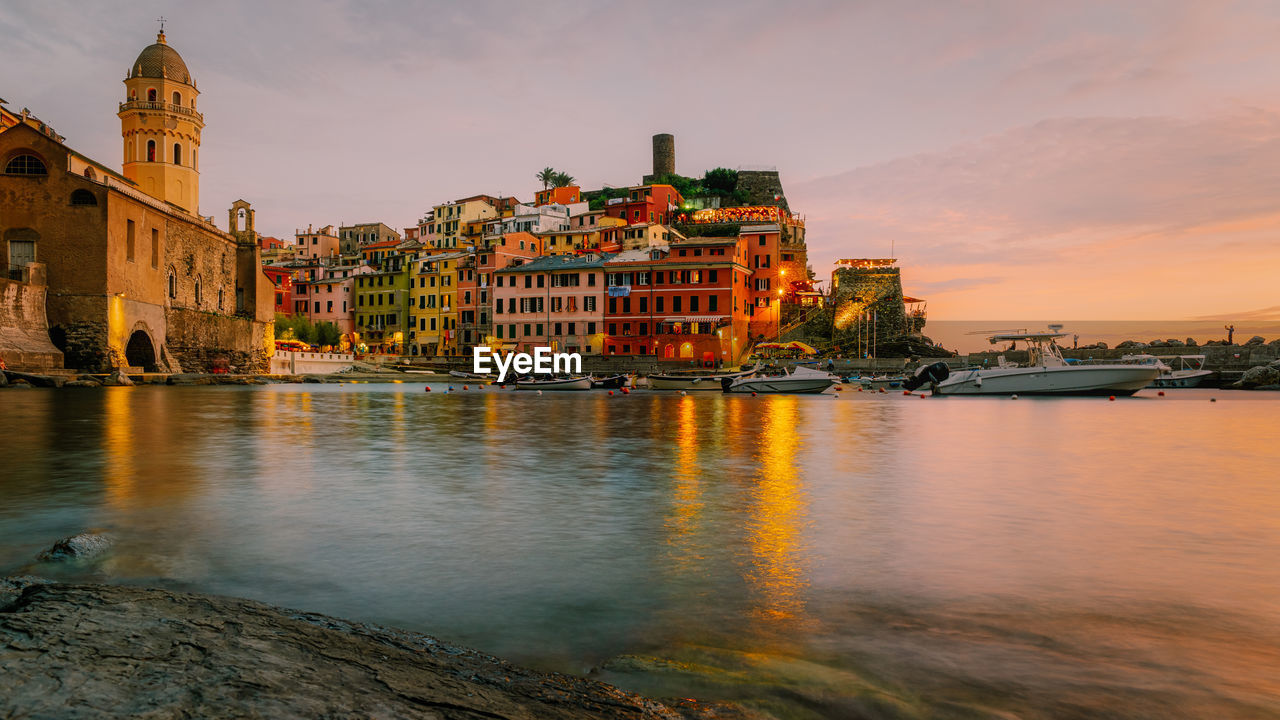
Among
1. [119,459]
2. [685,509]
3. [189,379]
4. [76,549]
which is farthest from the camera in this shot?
[189,379]

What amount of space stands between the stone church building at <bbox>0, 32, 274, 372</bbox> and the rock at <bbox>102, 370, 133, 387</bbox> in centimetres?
109

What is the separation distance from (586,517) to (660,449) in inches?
288

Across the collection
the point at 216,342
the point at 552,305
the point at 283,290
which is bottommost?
the point at 216,342

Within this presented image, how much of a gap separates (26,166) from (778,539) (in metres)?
54.4

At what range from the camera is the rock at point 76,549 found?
598 cm

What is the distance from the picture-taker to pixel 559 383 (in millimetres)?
47500

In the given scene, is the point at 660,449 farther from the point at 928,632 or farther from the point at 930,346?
the point at 930,346

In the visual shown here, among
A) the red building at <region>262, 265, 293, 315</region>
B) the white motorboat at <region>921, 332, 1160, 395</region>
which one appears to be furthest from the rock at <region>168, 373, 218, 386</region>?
the white motorboat at <region>921, 332, 1160, 395</region>

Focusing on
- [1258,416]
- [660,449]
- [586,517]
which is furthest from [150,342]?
[1258,416]

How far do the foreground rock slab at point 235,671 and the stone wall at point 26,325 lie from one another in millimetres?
46409

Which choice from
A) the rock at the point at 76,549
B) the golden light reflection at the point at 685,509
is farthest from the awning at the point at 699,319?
the rock at the point at 76,549

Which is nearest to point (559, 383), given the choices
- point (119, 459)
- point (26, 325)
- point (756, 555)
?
point (26, 325)

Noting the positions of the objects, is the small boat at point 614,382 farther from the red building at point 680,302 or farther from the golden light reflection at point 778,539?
the golden light reflection at point 778,539

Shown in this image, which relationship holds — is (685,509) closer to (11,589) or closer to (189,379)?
(11,589)
